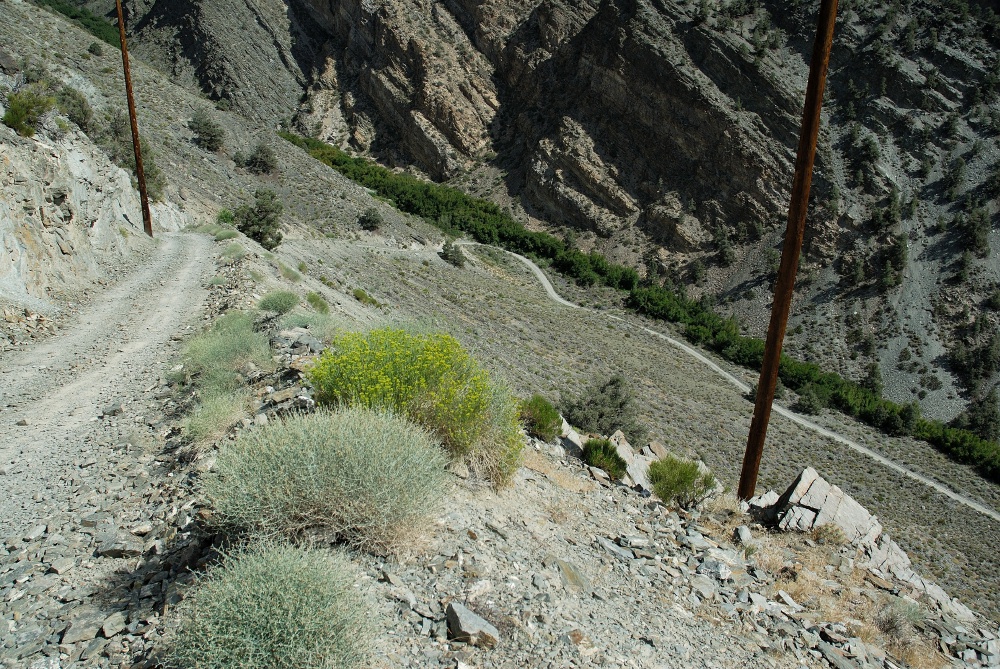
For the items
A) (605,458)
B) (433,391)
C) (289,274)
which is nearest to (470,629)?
(433,391)

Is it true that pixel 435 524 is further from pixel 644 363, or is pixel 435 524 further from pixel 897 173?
pixel 897 173

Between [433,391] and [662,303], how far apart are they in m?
37.9

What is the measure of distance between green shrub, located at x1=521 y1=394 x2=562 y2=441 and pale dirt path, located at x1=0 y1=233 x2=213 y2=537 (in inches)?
186

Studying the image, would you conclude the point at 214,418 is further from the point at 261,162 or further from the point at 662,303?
the point at 662,303

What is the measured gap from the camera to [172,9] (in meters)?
62.9

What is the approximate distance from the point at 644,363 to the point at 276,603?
28.0 meters

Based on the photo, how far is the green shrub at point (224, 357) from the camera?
21.0 feet

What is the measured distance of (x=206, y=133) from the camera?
101ft

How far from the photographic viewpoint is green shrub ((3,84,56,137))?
37.3ft

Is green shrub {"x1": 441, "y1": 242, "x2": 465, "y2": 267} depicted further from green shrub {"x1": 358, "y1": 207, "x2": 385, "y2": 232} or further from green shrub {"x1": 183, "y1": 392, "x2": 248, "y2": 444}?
green shrub {"x1": 183, "y1": 392, "x2": 248, "y2": 444}

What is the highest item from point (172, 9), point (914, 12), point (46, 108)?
point (914, 12)

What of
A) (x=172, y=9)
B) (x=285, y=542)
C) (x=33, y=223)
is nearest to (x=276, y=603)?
(x=285, y=542)

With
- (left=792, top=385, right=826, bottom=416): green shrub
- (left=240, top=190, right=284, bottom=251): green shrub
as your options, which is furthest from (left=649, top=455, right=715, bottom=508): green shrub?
(left=792, top=385, right=826, bottom=416): green shrub

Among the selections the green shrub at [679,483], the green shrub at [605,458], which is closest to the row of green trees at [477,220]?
the green shrub at [679,483]
